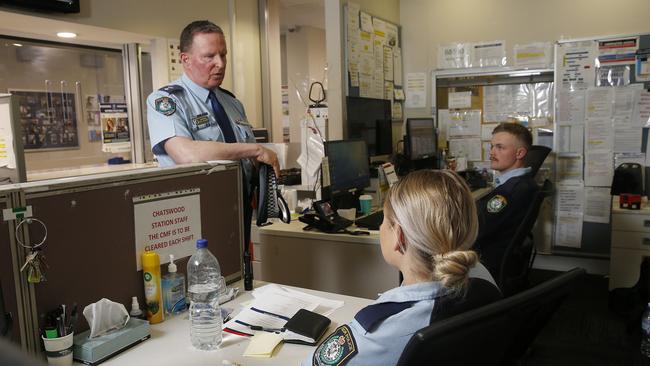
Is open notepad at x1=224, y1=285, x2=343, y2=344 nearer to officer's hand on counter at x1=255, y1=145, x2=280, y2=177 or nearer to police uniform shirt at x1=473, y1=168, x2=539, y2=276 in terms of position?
officer's hand on counter at x1=255, y1=145, x2=280, y2=177

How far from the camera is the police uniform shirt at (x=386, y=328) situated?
1.00 metres

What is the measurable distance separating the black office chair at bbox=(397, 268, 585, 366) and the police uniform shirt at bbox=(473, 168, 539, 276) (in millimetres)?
1532

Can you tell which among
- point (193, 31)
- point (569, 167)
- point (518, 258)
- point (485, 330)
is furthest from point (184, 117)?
point (569, 167)

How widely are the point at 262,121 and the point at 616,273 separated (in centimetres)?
311

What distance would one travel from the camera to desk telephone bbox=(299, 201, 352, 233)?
2736mm

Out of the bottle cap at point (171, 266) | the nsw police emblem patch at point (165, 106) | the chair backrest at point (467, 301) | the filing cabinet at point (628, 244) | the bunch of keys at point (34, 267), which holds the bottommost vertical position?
the filing cabinet at point (628, 244)

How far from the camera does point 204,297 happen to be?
62.9 inches

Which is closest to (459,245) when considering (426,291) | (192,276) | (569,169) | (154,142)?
(426,291)

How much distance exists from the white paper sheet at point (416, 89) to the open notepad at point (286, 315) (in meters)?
3.24

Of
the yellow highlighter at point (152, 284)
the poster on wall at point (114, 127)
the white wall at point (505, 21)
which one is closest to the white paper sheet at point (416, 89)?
the white wall at point (505, 21)

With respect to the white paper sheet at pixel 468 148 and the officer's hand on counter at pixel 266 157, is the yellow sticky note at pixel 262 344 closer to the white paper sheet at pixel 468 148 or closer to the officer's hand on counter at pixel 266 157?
the officer's hand on counter at pixel 266 157

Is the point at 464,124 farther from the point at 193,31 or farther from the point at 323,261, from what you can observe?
the point at 193,31

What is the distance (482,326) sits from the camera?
0.80m

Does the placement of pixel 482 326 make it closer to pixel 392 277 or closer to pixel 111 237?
pixel 111 237
